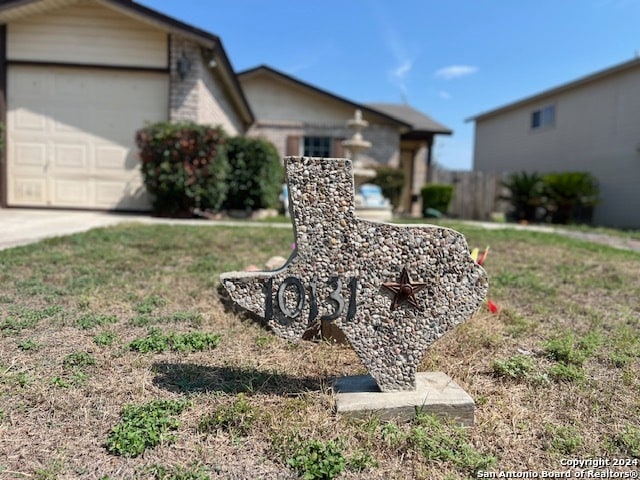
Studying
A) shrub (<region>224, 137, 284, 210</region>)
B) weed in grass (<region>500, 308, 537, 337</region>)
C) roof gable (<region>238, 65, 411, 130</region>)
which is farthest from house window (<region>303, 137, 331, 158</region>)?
weed in grass (<region>500, 308, 537, 337</region>)

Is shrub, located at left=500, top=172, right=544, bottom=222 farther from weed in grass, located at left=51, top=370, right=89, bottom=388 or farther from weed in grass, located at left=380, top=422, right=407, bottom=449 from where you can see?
weed in grass, located at left=51, top=370, right=89, bottom=388

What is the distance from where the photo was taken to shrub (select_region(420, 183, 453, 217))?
44.4 ft

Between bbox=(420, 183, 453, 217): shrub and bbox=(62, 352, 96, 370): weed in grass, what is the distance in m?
12.2

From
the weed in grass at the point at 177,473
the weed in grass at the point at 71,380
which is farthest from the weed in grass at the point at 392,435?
the weed in grass at the point at 71,380

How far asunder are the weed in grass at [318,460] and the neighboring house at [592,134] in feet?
45.3

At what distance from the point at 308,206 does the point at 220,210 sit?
26.8 ft

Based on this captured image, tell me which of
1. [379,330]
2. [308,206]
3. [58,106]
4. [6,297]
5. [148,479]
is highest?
[58,106]

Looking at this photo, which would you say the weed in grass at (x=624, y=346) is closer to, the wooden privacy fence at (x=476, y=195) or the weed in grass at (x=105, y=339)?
the weed in grass at (x=105, y=339)

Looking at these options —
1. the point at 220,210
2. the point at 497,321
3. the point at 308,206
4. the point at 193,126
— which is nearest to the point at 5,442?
the point at 308,206

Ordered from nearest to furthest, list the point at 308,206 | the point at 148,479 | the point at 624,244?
the point at 148,479 < the point at 308,206 < the point at 624,244

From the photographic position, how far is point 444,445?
6.52 feet

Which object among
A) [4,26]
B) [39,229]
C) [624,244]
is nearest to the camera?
[39,229]

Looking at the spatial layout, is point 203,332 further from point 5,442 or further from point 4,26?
point 4,26

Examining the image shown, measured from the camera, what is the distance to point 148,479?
1714mm
